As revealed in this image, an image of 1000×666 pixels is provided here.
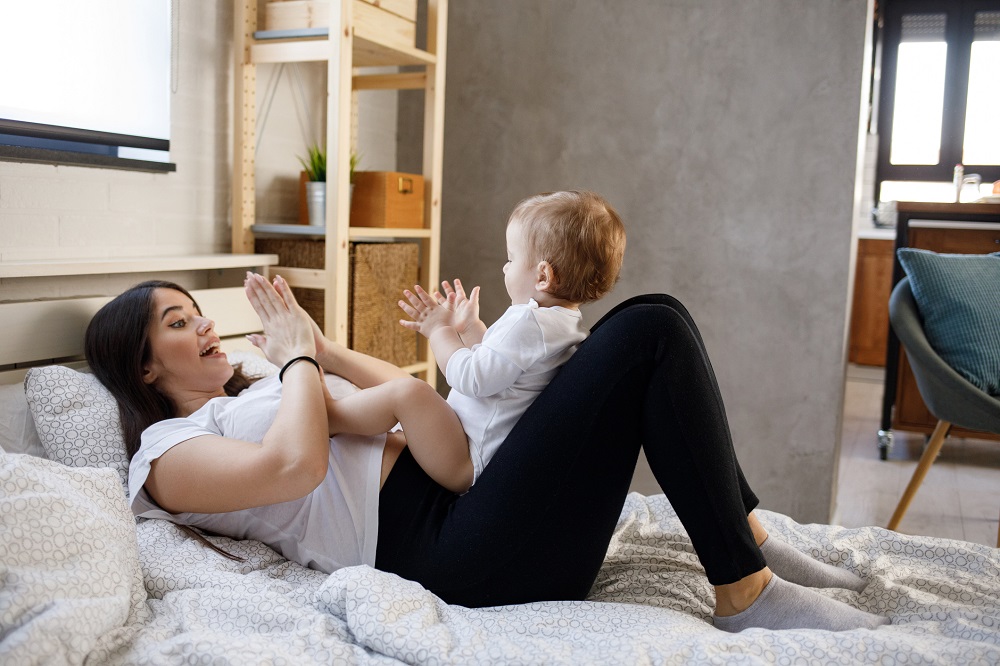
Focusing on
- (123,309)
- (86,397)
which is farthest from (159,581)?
(123,309)

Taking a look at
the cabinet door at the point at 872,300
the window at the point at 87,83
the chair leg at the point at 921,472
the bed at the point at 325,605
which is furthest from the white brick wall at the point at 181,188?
the cabinet door at the point at 872,300

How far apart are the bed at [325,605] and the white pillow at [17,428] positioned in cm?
2

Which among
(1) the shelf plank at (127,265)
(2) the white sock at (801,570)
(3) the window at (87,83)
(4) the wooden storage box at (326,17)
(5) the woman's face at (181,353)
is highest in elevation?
(4) the wooden storage box at (326,17)

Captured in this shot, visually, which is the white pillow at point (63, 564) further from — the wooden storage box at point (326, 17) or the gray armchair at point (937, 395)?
the gray armchair at point (937, 395)

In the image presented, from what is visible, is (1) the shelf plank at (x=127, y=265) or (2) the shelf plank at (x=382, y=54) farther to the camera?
(2) the shelf plank at (x=382, y=54)

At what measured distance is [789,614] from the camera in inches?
52.5

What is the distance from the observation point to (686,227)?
3176mm

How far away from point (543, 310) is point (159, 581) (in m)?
0.71

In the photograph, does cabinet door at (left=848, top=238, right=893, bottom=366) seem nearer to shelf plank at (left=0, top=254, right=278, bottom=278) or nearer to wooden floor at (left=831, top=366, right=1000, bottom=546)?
wooden floor at (left=831, top=366, right=1000, bottom=546)

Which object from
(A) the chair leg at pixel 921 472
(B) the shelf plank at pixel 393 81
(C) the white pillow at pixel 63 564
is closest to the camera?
(C) the white pillow at pixel 63 564

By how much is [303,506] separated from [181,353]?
44 centimetres

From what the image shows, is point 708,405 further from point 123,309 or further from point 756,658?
point 123,309

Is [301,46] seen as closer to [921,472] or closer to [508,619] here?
[508,619]

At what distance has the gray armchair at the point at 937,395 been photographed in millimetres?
2738
